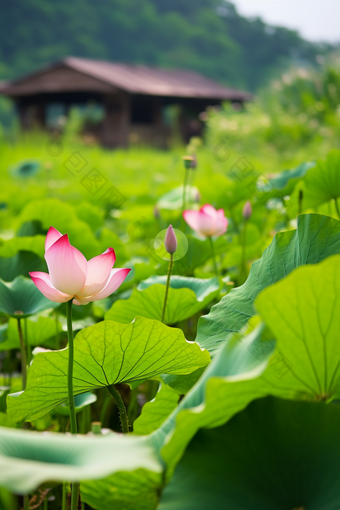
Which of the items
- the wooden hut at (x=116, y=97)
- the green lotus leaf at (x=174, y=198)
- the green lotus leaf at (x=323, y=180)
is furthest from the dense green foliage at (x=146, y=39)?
the green lotus leaf at (x=323, y=180)

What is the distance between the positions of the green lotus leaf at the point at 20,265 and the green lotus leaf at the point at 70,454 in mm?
604

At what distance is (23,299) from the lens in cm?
73

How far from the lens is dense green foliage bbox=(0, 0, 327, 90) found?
93.2 ft

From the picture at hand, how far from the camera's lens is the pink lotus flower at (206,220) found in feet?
2.89

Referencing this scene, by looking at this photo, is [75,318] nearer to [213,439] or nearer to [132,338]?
[132,338]

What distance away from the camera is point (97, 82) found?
13148mm

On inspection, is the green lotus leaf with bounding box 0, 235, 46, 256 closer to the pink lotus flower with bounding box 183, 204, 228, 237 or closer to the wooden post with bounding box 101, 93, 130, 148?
the pink lotus flower with bounding box 183, 204, 228, 237

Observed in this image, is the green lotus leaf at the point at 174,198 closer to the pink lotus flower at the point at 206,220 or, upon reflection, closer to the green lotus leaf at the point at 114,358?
the pink lotus flower at the point at 206,220

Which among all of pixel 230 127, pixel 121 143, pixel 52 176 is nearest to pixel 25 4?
pixel 121 143

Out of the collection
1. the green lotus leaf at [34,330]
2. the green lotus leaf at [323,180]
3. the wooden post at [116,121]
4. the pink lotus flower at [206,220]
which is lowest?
the wooden post at [116,121]

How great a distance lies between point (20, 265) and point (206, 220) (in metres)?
0.33

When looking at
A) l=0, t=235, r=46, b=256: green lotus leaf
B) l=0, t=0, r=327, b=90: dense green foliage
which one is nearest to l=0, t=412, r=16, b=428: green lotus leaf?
l=0, t=235, r=46, b=256: green lotus leaf

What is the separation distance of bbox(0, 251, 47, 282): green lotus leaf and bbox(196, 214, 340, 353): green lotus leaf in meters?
0.43

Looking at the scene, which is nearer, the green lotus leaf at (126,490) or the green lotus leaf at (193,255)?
the green lotus leaf at (126,490)
